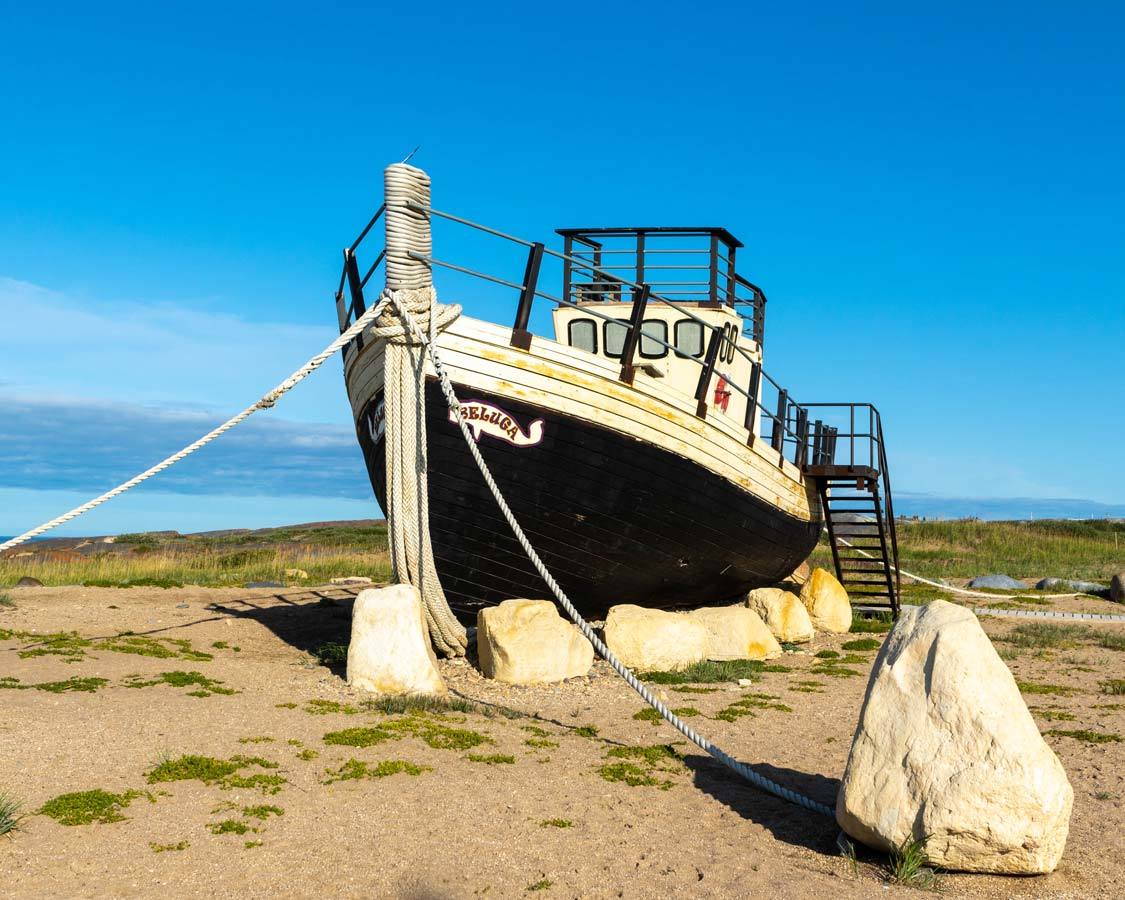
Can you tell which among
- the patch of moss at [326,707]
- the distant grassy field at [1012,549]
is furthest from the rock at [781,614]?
the distant grassy field at [1012,549]

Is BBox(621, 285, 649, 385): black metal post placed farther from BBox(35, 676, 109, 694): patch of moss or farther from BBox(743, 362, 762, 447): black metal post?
BBox(35, 676, 109, 694): patch of moss

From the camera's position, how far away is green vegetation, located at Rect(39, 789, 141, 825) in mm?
6074

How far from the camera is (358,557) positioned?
2972cm

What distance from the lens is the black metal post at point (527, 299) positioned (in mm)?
10352

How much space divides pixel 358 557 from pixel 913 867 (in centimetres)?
2558

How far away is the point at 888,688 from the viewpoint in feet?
18.9

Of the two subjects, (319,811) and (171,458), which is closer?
(319,811)

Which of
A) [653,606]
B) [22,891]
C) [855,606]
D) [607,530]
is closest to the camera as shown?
[22,891]

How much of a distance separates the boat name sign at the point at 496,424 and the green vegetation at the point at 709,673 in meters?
2.99

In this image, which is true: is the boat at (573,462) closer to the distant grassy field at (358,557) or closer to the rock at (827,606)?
the rock at (827,606)

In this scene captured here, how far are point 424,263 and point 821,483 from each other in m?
9.61

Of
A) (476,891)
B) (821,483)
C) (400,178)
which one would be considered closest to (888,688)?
(476,891)

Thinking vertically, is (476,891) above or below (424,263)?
below

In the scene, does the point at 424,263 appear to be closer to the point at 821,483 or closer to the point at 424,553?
the point at 424,553
